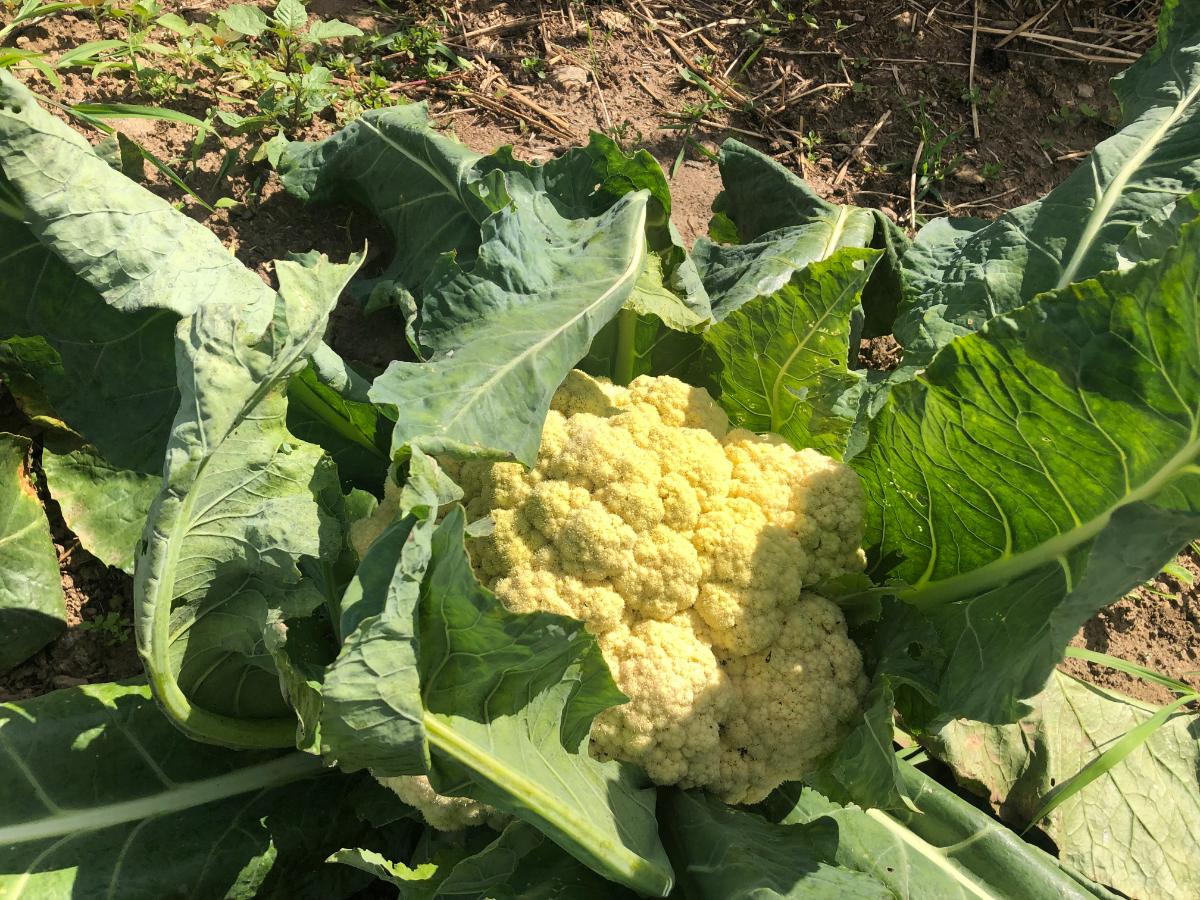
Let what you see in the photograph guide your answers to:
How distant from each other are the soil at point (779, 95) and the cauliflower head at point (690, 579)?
1.60 meters

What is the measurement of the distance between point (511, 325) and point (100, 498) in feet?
4.83

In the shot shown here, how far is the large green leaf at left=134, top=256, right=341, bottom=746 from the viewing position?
2.03 meters

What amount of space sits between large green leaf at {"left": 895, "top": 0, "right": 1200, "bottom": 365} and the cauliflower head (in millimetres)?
699

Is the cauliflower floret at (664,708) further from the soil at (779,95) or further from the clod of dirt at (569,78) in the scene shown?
the clod of dirt at (569,78)

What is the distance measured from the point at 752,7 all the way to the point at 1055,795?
3.61 m

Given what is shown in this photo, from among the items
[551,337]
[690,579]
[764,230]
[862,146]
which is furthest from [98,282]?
[862,146]

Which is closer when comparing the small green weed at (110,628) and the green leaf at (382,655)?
the green leaf at (382,655)

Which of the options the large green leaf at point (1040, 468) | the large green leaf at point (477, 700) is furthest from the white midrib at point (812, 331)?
the large green leaf at point (477, 700)

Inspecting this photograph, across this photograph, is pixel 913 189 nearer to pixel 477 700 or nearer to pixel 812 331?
pixel 812 331

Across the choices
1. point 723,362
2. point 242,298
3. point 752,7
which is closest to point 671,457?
point 723,362

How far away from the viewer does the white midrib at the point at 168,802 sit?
94.0 inches

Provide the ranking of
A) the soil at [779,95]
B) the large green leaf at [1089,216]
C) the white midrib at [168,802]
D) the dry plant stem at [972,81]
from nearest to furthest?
the white midrib at [168,802] < the large green leaf at [1089,216] < the soil at [779,95] < the dry plant stem at [972,81]

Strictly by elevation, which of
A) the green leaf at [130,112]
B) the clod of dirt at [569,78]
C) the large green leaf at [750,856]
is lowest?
the large green leaf at [750,856]

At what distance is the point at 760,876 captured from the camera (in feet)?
6.90
